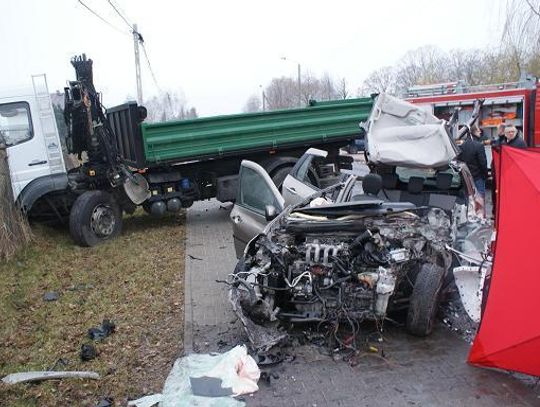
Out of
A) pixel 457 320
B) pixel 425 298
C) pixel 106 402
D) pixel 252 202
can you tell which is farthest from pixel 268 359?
pixel 252 202

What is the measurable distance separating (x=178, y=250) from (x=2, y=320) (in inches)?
133

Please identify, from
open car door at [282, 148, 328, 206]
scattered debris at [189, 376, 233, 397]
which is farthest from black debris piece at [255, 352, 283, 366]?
open car door at [282, 148, 328, 206]

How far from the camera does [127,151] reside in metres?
9.90

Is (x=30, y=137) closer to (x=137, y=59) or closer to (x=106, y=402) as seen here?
(x=106, y=402)

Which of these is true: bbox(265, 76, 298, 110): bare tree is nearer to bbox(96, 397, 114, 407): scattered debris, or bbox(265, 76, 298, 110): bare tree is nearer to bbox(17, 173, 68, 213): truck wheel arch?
bbox(17, 173, 68, 213): truck wheel arch

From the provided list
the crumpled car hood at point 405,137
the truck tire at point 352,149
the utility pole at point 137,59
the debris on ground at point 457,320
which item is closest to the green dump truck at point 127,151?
the truck tire at point 352,149

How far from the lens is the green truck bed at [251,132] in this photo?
9.80 meters

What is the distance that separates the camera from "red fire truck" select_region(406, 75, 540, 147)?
45.8 ft

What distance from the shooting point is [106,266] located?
7.91 meters

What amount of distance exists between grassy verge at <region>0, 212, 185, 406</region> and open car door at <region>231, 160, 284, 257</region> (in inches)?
45.8

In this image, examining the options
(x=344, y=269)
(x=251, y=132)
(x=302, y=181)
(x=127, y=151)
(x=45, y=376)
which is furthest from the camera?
(x=251, y=132)

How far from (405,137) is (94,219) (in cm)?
582

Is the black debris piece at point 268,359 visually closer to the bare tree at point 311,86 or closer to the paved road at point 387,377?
the paved road at point 387,377

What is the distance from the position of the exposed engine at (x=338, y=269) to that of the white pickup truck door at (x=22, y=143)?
5.57 m
